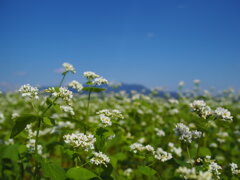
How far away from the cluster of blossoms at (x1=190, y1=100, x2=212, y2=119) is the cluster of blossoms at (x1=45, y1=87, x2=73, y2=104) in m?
1.58

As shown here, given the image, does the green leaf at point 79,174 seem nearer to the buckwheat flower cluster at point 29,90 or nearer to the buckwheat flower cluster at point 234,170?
the buckwheat flower cluster at point 29,90

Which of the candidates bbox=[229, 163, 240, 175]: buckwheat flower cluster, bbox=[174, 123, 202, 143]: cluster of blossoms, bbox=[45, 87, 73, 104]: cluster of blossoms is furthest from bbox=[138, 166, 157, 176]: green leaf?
bbox=[45, 87, 73, 104]: cluster of blossoms

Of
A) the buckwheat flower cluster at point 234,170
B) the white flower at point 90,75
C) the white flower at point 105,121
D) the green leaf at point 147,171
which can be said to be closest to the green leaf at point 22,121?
the white flower at point 105,121

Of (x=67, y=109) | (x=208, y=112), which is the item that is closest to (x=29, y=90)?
(x=67, y=109)

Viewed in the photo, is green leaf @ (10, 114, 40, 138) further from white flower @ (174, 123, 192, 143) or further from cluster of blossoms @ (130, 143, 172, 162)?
white flower @ (174, 123, 192, 143)

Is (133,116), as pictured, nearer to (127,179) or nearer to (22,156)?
(127,179)

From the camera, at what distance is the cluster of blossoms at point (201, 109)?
290 centimetres

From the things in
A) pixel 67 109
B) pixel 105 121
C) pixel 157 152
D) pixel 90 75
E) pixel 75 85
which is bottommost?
pixel 157 152

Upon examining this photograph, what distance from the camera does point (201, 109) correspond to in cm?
293

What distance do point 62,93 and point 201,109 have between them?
5.79ft

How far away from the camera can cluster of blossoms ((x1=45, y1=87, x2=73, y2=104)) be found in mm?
2811

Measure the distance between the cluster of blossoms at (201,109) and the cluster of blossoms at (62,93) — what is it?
5.17 ft

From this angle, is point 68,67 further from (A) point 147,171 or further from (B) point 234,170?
(B) point 234,170

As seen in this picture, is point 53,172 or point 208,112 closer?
point 53,172
